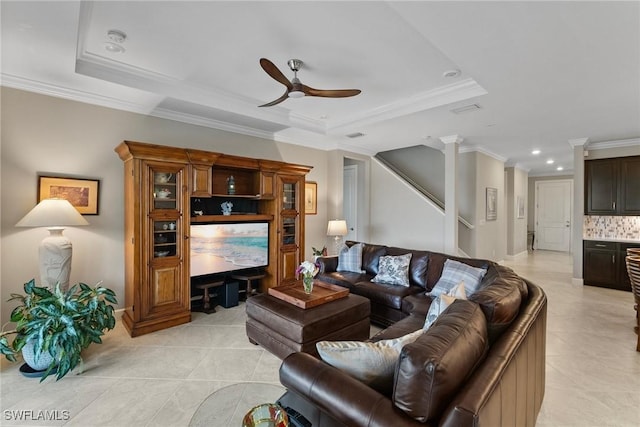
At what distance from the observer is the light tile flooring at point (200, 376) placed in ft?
6.67

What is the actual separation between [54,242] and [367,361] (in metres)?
3.15

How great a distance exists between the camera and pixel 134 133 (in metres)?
3.68

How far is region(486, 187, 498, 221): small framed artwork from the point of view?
6661mm

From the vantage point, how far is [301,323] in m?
2.49

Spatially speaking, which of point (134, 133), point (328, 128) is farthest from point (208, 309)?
point (328, 128)

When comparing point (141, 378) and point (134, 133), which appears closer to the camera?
point (141, 378)

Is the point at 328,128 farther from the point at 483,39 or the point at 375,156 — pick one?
the point at 483,39

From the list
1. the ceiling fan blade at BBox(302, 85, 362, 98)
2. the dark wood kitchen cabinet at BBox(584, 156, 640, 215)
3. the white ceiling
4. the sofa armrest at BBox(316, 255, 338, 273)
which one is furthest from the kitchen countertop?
the ceiling fan blade at BBox(302, 85, 362, 98)

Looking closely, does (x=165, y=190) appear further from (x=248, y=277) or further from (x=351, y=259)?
(x=351, y=259)

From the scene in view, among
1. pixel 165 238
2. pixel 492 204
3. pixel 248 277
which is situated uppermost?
pixel 492 204

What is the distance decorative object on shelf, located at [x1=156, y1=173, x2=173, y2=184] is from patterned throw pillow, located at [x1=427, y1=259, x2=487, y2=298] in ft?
10.5

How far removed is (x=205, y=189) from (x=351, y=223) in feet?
12.4

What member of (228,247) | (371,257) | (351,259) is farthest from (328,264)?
(228,247)

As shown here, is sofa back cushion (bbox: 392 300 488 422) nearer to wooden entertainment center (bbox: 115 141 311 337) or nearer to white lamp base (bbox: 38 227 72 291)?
wooden entertainment center (bbox: 115 141 311 337)
